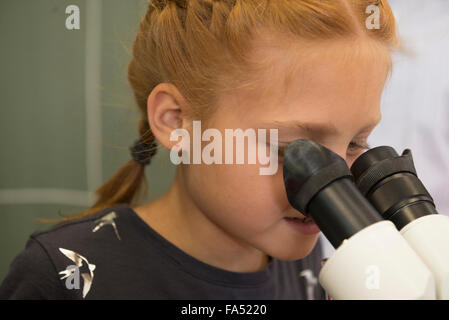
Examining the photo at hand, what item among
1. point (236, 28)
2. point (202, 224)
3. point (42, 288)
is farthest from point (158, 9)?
point (42, 288)

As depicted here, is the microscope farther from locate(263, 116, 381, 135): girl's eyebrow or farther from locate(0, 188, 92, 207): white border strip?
locate(0, 188, 92, 207): white border strip

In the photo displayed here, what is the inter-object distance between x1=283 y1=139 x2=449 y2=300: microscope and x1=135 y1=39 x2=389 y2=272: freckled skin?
0.08 m

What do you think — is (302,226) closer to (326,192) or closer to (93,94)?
(326,192)

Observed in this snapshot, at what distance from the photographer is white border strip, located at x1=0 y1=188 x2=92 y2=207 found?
0.94 m

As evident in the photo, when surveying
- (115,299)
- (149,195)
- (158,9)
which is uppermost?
(158,9)

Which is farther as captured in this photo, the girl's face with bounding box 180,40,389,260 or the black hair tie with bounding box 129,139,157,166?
the black hair tie with bounding box 129,139,157,166

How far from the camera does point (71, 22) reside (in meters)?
0.82

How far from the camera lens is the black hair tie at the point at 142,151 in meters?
0.84

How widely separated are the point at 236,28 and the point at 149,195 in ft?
1.73

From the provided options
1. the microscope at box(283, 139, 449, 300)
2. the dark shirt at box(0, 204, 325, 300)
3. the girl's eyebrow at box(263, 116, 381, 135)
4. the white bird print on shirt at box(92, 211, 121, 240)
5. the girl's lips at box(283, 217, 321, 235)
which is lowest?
the dark shirt at box(0, 204, 325, 300)

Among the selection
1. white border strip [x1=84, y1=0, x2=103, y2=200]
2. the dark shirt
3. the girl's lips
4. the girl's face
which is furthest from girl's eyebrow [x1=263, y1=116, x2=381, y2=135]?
white border strip [x1=84, y1=0, x2=103, y2=200]

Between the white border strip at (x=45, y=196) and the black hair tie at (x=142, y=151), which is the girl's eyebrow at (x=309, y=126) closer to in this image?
the black hair tie at (x=142, y=151)

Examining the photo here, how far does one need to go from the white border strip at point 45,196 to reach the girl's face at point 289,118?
421 millimetres
